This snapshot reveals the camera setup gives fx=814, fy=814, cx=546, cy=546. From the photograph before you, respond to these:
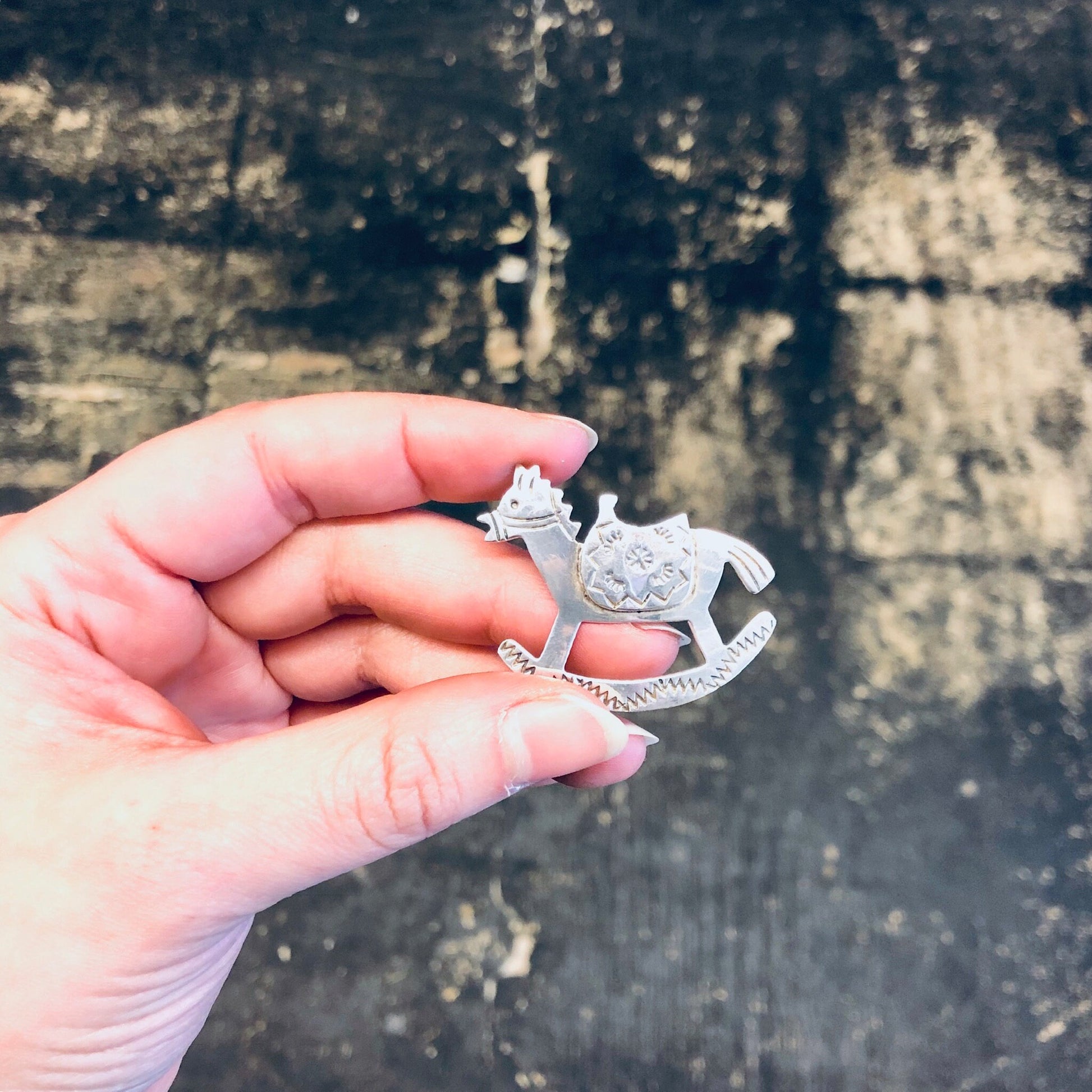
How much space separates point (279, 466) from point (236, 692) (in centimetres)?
53

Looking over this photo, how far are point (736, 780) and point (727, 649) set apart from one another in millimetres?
791

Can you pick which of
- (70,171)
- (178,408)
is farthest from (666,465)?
(70,171)

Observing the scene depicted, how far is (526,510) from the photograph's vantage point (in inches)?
51.9

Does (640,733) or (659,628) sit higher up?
(659,628)

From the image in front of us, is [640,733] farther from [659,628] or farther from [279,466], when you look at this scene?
[279,466]

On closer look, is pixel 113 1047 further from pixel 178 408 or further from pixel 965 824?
pixel 965 824

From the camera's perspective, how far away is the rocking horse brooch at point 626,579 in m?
1.31

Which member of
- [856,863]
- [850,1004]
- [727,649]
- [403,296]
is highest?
[403,296]

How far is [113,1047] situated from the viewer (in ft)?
3.92

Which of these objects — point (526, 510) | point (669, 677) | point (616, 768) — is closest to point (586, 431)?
point (526, 510)

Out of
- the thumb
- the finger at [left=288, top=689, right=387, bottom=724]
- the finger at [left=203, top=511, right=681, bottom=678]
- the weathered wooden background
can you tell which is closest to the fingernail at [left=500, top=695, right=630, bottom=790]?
the thumb

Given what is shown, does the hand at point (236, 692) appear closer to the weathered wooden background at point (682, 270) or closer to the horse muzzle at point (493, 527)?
the horse muzzle at point (493, 527)

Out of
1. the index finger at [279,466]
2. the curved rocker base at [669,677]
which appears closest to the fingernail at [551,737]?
the curved rocker base at [669,677]

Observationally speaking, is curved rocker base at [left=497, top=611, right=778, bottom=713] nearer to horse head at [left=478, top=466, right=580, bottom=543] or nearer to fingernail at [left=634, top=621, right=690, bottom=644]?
fingernail at [left=634, top=621, right=690, bottom=644]
